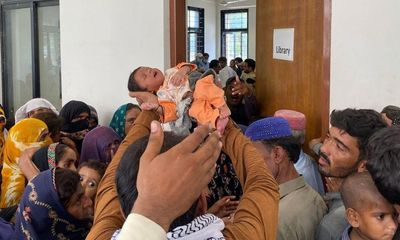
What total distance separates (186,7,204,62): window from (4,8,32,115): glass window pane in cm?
645

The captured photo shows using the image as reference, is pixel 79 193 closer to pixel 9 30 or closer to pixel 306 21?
pixel 306 21

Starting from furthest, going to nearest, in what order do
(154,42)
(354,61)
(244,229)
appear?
(154,42) < (354,61) < (244,229)

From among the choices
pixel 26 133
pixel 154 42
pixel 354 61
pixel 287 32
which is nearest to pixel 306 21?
pixel 287 32

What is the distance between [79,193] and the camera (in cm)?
222

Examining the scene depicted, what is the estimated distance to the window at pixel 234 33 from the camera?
1335 centimetres

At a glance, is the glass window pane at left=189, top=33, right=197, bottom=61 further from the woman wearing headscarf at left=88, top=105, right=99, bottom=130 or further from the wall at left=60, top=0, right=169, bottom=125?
the woman wearing headscarf at left=88, top=105, right=99, bottom=130

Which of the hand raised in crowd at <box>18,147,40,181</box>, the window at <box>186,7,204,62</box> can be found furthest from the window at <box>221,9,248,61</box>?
the hand raised in crowd at <box>18,147,40,181</box>

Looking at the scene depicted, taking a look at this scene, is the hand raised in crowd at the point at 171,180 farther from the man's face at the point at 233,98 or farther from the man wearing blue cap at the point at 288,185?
the man's face at the point at 233,98

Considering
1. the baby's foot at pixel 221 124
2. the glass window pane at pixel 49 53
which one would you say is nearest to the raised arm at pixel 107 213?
the baby's foot at pixel 221 124

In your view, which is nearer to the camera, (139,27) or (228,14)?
(139,27)

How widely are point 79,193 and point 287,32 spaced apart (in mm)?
2011

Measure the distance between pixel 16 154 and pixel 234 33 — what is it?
1101cm

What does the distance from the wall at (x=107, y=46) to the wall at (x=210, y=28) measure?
27.6 feet

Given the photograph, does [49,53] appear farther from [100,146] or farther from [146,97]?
[146,97]
